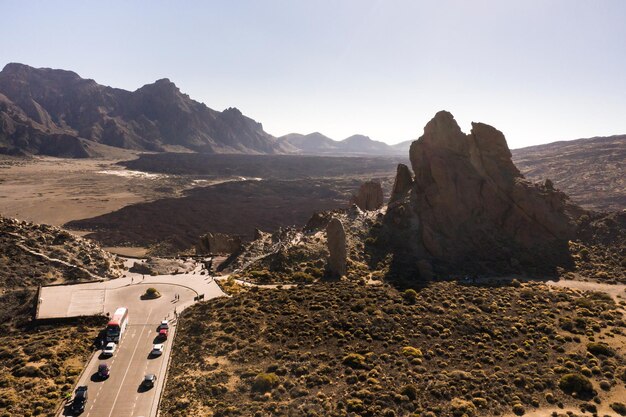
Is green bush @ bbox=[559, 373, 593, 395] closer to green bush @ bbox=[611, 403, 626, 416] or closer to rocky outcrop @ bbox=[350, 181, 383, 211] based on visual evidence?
green bush @ bbox=[611, 403, 626, 416]

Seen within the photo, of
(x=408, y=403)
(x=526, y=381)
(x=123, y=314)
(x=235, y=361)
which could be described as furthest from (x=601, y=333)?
(x=123, y=314)

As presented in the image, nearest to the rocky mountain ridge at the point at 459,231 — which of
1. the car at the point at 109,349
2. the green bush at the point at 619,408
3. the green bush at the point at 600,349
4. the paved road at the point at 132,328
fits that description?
the paved road at the point at 132,328

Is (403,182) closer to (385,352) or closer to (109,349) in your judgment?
(385,352)

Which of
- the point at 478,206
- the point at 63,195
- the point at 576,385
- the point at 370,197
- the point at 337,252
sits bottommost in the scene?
the point at 63,195

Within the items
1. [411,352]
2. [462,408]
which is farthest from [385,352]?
[462,408]

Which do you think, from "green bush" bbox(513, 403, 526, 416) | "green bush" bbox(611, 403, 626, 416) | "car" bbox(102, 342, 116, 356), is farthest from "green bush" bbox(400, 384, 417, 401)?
"car" bbox(102, 342, 116, 356)

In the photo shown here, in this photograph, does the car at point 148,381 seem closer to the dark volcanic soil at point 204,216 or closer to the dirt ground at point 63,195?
the dark volcanic soil at point 204,216
